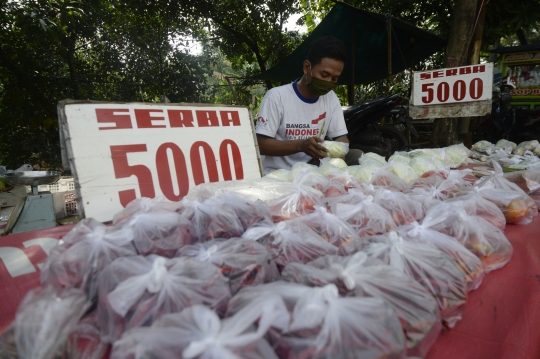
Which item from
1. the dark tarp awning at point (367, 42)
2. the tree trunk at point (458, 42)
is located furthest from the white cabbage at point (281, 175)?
the dark tarp awning at point (367, 42)

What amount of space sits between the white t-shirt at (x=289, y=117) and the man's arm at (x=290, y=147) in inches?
4.0

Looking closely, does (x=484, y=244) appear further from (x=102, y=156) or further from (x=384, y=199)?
(x=102, y=156)

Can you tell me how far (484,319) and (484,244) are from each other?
0.28 m

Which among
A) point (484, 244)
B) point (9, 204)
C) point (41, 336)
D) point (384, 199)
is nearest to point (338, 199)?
point (384, 199)

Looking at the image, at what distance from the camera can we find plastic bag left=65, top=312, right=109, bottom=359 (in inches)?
22.6

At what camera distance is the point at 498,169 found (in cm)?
168

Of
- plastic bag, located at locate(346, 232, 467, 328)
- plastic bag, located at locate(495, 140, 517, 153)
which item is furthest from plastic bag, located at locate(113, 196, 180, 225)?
plastic bag, located at locate(495, 140, 517, 153)

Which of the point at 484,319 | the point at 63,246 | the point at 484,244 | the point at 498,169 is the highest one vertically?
the point at 63,246

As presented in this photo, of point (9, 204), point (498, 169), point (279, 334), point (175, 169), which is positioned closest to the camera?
point (279, 334)

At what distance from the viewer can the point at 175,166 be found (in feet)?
4.78

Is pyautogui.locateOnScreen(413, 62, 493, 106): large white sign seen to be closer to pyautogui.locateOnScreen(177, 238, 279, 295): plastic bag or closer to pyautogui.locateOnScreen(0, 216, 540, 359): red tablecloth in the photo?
pyautogui.locateOnScreen(0, 216, 540, 359): red tablecloth

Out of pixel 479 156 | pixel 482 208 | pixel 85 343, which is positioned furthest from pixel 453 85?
pixel 85 343

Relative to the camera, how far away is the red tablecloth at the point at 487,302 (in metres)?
0.72

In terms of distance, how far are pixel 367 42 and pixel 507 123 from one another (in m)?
3.11
